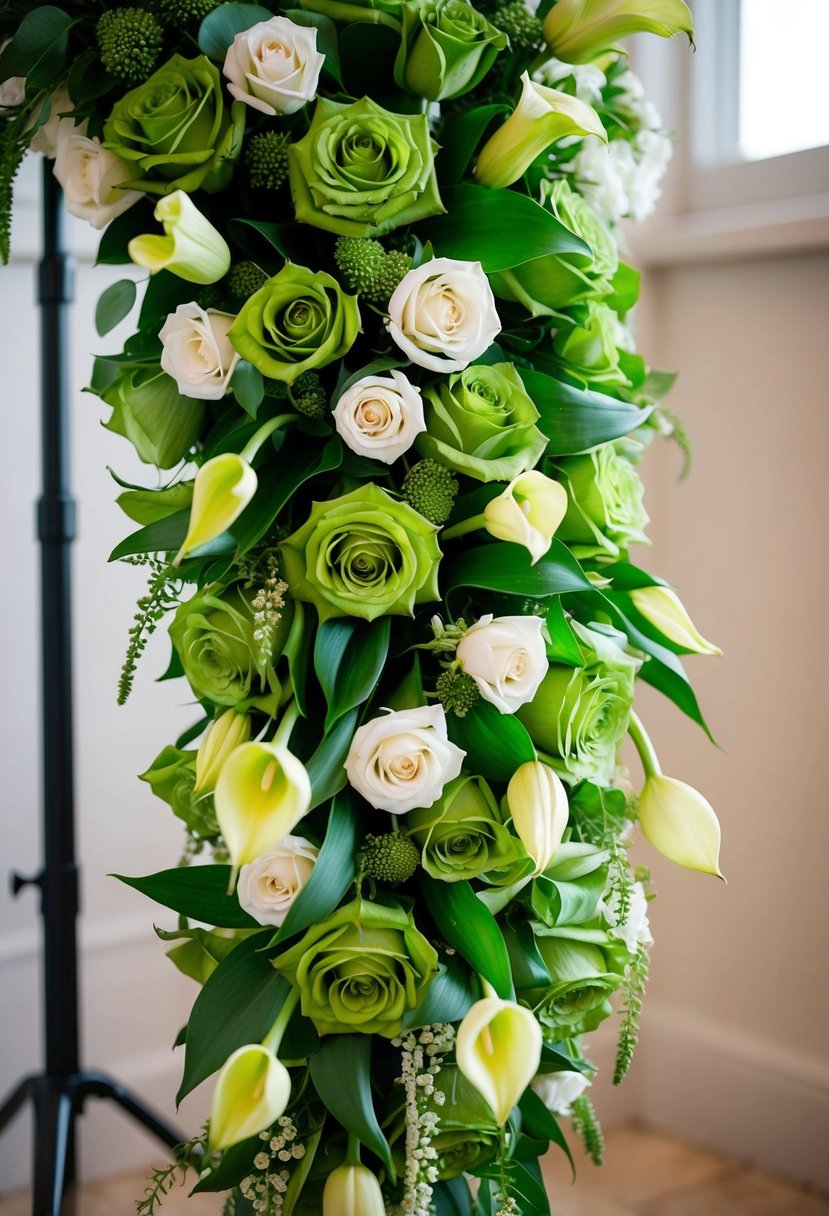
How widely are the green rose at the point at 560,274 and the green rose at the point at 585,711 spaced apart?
0.82 ft

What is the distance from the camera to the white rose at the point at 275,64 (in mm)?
786

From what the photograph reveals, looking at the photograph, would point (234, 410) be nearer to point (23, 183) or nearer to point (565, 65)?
point (565, 65)

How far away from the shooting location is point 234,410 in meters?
0.86

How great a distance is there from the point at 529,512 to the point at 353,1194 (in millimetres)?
471

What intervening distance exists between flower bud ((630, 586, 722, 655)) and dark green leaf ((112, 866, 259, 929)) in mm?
396

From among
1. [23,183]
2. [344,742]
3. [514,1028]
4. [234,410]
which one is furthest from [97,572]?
[514,1028]

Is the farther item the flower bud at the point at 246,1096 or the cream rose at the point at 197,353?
the cream rose at the point at 197,353

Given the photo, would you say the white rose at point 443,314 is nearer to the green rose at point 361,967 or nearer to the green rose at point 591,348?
the green rose at point 591,348

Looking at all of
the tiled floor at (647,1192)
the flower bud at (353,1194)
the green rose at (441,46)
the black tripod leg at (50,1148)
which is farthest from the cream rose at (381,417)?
the tiled floor at (647,1192)

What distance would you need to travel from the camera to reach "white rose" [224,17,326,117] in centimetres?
79

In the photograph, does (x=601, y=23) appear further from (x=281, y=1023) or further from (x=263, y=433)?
(x=281, y=1023)

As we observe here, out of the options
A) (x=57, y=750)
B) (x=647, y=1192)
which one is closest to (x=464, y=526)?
(x=57, y=750)

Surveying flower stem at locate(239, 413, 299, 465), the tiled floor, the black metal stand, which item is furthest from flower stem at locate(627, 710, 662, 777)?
the tiled floor

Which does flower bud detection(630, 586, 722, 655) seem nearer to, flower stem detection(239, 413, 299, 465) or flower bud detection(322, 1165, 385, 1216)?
flower stem detection(239, 413, 299, 465)
